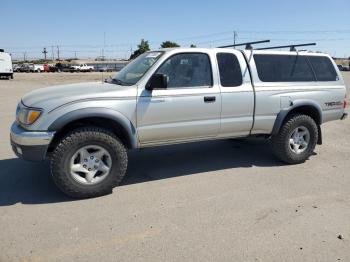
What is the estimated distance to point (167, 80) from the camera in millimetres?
4867

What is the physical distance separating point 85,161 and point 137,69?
5.08ft

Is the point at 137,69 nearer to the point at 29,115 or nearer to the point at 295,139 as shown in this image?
the point at 29,115

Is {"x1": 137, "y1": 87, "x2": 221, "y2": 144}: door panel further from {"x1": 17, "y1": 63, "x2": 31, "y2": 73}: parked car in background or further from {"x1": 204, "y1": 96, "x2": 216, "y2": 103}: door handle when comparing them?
{"x1": 17, "y1": 63, "x2": 31, "y2": 73}: parked car in background

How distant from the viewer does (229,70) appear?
556 cm

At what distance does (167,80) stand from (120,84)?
2.51ft

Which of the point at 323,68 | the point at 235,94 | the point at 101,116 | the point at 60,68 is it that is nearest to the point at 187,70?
the point at 235,94

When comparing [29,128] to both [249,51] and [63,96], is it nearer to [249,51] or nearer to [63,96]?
[63,96]

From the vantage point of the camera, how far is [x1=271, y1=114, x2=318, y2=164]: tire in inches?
240

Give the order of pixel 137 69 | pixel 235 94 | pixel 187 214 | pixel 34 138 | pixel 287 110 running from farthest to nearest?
pixel 287 110
pixel 235 94
pixel 137 69
pixel 34 138
pixel 187 214

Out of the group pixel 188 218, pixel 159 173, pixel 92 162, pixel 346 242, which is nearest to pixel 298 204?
pixel 346 242

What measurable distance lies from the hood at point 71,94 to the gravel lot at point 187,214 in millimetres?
1171

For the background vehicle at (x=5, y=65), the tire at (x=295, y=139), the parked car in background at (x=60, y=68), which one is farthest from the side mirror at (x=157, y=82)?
the parked car in background at (x=60, y=68)

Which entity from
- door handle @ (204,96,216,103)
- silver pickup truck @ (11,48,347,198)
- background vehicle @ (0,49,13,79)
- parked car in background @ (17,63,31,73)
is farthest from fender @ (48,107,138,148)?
parked car in background @ (17,63,31,73)

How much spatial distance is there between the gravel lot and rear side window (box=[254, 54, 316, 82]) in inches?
56.2
